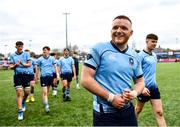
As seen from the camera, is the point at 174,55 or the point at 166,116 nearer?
the point at 166,116

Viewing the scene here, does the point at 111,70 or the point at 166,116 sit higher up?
the point at 111,70

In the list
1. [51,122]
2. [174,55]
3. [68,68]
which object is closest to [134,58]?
[51,122]

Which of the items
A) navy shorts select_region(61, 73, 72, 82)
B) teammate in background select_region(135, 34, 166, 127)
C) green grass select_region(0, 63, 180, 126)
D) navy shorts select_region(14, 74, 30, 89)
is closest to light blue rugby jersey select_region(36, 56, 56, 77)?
green grass select_region(0, 63, 180, 126)

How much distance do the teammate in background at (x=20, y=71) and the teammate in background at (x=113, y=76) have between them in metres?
6.60

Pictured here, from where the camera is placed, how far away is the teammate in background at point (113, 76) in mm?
4098

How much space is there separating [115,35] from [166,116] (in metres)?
6.58

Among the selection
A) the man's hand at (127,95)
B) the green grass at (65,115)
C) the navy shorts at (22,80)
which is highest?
the man's hand at (127,95)

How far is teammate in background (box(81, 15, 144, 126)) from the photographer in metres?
4.10

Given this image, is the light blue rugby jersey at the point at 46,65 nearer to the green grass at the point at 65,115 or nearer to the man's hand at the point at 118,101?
the green grass at the point at 65,115

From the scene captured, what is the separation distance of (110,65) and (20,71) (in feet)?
24.1

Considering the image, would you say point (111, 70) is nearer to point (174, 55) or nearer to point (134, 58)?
point (134, 58)

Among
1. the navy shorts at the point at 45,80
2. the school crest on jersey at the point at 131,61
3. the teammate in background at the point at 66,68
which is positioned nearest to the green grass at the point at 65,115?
the navy shorts at the point at 45,80

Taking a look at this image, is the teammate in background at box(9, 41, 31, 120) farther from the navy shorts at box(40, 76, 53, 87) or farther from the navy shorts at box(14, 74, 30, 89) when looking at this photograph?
the navy shorts at box(40, 76, 53, 87)

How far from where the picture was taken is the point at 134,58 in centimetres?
439
